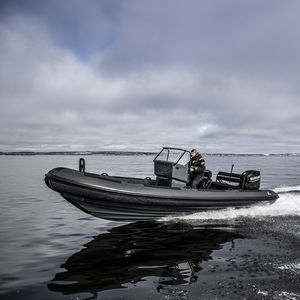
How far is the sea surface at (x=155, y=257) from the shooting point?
4.04m

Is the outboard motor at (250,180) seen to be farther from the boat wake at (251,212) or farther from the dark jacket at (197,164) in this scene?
the dark jacket at (197,164)

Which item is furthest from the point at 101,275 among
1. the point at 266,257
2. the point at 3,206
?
the point at 3,206

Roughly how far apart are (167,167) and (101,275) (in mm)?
4587

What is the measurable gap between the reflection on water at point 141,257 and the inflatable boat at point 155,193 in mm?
526

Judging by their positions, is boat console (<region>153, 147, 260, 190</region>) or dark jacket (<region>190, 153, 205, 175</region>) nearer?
boat console (<region>153, 147, 260, 190</region>)

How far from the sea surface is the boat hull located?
387mm

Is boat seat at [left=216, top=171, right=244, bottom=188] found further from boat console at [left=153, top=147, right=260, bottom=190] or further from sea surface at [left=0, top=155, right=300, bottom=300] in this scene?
sea surface at [left=0, top=155, right=300, bottom=300]

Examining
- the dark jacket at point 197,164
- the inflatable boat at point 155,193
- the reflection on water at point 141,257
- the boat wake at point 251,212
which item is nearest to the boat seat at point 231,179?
the inflatable boat at point 155,193

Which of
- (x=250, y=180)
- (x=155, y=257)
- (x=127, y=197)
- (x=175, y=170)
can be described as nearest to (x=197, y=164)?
(x=175, y=170)

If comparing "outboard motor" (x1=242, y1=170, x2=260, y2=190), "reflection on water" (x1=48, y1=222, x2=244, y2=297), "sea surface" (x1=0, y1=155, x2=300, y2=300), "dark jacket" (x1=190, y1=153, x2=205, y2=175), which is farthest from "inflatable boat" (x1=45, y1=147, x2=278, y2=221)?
"reflection on water" (x1=48, y1=222, x2=244, y2=297)

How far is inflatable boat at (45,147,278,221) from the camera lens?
23.7ft

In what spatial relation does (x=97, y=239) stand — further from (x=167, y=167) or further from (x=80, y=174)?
(x=167, y=167)

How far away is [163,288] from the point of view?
4137mm

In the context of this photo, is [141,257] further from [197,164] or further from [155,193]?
[197,164]
